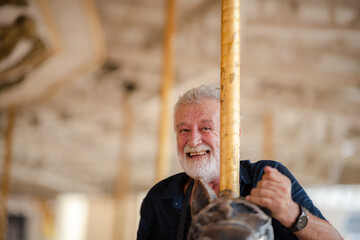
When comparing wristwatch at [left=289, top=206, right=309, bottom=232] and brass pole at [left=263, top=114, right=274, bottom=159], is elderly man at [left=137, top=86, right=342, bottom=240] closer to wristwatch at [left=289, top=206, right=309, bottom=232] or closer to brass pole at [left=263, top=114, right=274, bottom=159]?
wristwatch at [left=289, top=206, right=309, bottom=232]

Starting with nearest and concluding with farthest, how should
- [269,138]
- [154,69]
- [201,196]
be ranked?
[201,196] < [154,69] < [269,138]

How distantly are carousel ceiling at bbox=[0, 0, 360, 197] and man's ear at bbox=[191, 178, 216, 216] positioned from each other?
120cm

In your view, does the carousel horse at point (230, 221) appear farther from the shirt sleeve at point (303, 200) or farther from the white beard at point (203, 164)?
the white beard at point (203, 164)

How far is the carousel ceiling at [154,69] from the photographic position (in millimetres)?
8016

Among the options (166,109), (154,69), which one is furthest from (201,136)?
(154,69)

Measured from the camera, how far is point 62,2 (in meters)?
6.79

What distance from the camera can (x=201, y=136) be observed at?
5.87ft

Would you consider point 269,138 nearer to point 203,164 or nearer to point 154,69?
point 154,69

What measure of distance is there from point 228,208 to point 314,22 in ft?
25.3

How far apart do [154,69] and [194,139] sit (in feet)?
34.7

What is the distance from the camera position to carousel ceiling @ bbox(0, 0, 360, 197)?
802 centimetres

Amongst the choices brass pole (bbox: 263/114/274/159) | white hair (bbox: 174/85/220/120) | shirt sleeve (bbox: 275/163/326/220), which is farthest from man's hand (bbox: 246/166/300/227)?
brass pole (bbox: 263/114/274/159)

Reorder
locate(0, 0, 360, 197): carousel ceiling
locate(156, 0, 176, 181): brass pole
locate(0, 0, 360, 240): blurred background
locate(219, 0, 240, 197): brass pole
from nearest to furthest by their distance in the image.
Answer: locate(219, 0, 240, 197): brass pole, locate(156, 0, 176, 181): brass pole, locate(0, 0, 360, 197): carousel ceiling, locate(0, 0, 360, 240): blurred background

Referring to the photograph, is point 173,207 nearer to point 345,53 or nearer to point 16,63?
point 16,63
